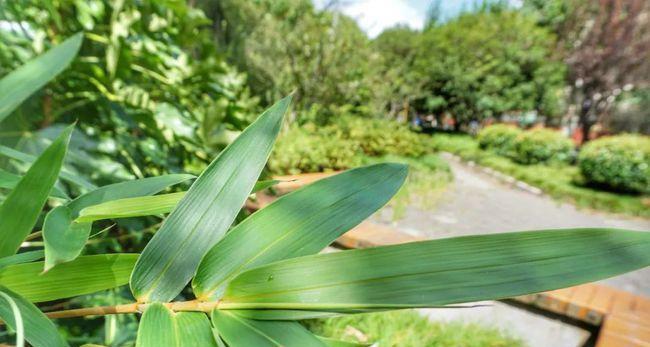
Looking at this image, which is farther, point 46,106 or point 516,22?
point 516,22

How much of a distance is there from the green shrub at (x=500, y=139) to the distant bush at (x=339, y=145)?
5.01 m

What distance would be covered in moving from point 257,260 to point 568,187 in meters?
11.6

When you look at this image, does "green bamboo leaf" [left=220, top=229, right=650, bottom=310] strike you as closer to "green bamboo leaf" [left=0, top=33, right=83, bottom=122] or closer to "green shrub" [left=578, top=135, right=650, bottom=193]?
"green bamboo leaf" [left=0, top=33, right=83, bottom=122]

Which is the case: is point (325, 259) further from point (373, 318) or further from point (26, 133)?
point (373, 318)

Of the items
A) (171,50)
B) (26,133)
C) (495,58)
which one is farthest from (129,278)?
(495,58)

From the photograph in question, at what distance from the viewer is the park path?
5566 mm

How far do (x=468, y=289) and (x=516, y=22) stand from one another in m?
25.2

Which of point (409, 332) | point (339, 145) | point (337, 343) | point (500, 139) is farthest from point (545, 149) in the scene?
point (337, 343)

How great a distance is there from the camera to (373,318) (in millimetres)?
2441

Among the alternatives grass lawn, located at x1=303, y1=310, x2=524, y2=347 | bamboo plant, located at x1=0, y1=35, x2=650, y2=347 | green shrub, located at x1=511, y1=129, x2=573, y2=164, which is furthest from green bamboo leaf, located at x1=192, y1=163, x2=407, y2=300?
green shrub, located at x1=511, y1=129, x2=573, y2=164

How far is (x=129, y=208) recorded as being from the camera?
0.34 m

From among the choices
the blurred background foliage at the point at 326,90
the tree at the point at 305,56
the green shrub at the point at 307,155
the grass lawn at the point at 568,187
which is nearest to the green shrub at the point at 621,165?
the blurred background foliage at the point at 326,90

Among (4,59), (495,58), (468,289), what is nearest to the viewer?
(468,289)

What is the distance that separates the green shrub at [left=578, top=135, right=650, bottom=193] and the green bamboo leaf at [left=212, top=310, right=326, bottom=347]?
12.1 meters
